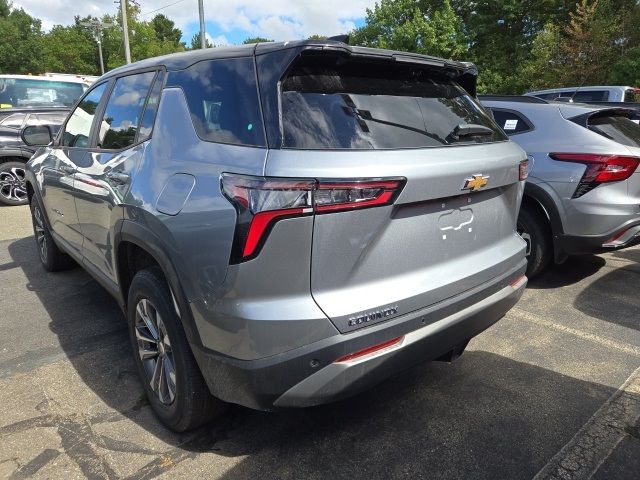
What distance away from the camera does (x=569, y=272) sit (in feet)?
16.0

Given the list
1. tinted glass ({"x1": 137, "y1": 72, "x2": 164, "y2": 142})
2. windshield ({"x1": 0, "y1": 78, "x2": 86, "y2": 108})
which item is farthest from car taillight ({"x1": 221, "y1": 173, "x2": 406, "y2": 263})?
windshield ({"x1": 0, "y1": 78, "x2": 86, "y2": 108})

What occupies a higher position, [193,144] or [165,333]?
[193,144]

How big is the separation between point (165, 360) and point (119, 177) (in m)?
1.00

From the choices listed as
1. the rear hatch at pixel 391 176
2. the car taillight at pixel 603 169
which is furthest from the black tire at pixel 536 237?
the rear hatch at pixel 391 176

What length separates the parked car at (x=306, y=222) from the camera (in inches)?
70.7

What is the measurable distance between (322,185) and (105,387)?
2.03 meters

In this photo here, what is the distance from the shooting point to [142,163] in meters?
2.44

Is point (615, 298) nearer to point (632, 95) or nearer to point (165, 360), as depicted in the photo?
point (165, 360)

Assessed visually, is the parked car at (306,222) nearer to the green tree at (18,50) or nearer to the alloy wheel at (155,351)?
the alloy wheel at (155,351)

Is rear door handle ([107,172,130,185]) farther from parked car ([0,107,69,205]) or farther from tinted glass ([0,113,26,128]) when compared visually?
tinted glass ([0,113,26,128])

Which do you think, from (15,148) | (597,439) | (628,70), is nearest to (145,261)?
(597,439)

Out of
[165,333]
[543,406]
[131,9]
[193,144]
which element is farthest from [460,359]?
[131,9]

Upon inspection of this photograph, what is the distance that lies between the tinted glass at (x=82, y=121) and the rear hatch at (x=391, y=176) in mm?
2128

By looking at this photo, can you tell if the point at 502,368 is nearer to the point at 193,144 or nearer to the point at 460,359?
the point at 460,359
